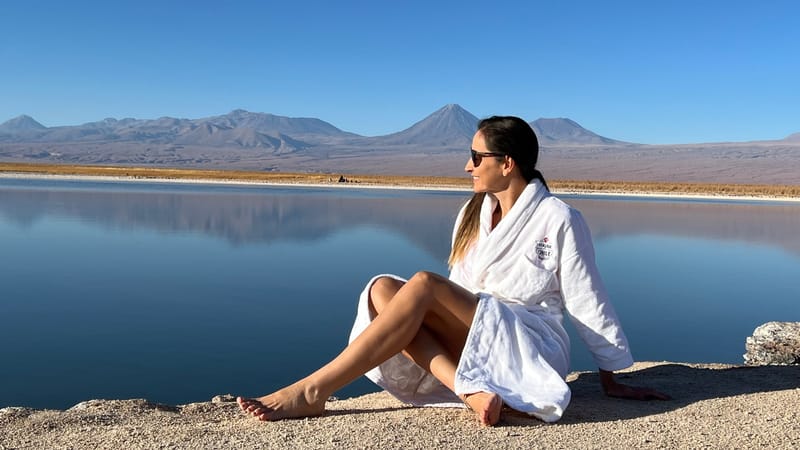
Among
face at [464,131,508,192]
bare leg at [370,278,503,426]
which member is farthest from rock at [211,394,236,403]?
face at [464,131,508,192]

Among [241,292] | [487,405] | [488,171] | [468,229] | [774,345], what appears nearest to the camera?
[487,405]

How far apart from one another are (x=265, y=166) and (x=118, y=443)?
99.7 m

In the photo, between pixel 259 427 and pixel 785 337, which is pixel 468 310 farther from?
pixel 785 337

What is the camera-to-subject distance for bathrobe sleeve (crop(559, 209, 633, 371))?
2799mm

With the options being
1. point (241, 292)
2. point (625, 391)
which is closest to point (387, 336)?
point (625, 391)

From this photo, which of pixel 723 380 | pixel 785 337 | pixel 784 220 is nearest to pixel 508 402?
pixel 723 380

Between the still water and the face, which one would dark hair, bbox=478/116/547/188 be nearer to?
the face

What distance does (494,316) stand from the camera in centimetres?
261

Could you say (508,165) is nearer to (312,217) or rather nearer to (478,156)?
(478,156)

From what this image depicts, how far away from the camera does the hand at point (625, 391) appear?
305 centimetres

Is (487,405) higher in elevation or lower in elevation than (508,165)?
lower

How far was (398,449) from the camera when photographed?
2426mm

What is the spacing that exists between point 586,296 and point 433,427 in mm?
692

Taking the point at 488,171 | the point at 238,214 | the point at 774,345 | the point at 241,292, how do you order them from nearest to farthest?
the point at 488,171
the point at 774,345
the point at 241,292
the point at 238,214
